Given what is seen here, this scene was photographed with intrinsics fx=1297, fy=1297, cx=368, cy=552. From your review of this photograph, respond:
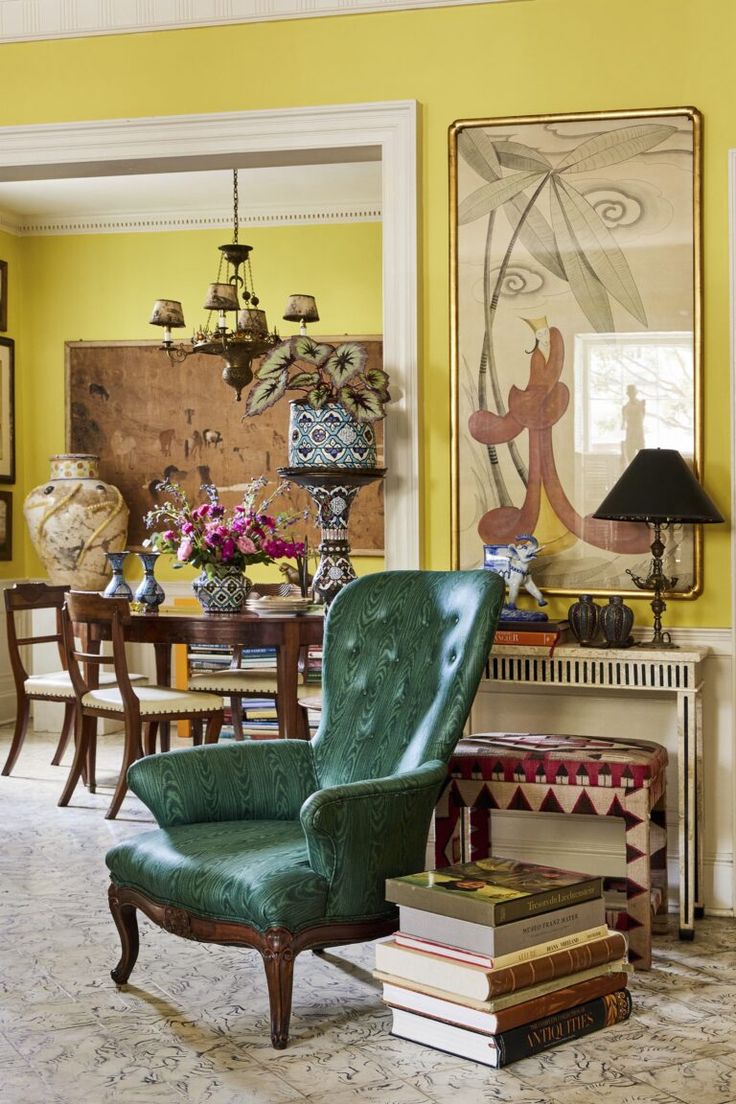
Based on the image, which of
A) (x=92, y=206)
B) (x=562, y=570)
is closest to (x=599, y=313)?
(x=562, y=570)

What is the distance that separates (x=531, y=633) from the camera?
12.7 feet

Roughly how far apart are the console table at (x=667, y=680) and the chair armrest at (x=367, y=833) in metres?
0.85

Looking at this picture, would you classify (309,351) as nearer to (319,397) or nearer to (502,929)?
(319,397)

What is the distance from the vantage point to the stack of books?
386 centimetres

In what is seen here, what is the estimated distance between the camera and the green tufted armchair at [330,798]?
287 cm

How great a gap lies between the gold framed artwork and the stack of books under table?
1362mm

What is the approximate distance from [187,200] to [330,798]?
18.5ft

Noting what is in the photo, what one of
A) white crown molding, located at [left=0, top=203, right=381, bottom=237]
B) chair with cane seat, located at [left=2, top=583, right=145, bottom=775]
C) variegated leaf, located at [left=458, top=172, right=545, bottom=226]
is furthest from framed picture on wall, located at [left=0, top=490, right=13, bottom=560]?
variegated leaf, located at [left=458, top=172, right=545, bottom=226]

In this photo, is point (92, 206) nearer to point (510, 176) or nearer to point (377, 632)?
point (510, 176)

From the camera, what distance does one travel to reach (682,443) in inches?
158

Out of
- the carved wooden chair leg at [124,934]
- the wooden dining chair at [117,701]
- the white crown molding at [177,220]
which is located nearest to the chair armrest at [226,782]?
the carved wooden chair leg at [124,934]

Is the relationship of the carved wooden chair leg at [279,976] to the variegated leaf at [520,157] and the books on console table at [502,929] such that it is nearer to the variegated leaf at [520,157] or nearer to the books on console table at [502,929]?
the books on console table at [502,929]

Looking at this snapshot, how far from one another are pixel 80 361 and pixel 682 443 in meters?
4.96

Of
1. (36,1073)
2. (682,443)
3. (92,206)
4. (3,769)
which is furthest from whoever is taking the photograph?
(92,206)
